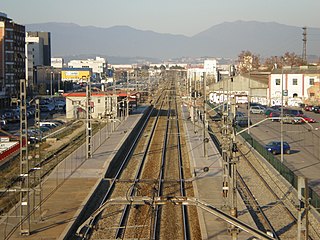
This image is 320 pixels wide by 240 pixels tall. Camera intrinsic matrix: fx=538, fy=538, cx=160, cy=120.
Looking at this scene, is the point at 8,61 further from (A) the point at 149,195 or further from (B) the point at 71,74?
(A) the point at 149,195

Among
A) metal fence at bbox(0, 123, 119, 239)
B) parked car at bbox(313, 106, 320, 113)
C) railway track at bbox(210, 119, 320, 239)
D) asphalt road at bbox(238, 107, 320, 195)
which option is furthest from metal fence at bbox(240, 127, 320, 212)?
parked car at bbox(313, 106, 320, 113)

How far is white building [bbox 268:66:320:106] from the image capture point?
4241 cm

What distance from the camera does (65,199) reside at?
12.9 meters

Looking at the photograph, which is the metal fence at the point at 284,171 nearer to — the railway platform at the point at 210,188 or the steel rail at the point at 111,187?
the railway platform at the point at 210,188

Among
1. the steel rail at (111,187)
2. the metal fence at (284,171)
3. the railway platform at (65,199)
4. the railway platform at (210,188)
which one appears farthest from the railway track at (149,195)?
the metal fence at (284,171)

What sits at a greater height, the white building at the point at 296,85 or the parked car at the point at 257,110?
the white building at the point at 296,85

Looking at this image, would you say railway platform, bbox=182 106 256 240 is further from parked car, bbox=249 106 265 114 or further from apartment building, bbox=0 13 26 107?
apartment building, bbox=0 13 26 107

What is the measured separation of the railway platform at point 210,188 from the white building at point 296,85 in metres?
18.7

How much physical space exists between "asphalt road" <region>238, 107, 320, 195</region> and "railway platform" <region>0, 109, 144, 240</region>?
19.4 feet

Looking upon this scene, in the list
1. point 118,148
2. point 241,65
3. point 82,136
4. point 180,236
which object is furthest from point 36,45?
point 180,236

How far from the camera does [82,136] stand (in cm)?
2697

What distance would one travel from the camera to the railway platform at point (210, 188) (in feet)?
34.1

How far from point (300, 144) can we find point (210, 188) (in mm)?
9605

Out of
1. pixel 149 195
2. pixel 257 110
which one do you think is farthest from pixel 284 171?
pixel 257 110
